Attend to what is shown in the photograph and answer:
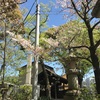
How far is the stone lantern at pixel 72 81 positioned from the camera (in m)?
7.84

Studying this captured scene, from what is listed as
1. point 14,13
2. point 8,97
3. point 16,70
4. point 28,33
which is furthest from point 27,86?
point 28,33

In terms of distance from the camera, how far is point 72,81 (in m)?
8.20

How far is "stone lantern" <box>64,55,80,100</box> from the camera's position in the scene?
25.7 feet

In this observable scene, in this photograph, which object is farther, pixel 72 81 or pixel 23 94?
pixel 23 94

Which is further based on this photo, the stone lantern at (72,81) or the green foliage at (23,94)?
the green foliage at (23,94)

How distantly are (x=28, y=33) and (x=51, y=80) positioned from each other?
6.31 meters

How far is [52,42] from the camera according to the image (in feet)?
37.5

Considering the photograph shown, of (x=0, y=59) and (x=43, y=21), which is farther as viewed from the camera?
(x=43, y=21)

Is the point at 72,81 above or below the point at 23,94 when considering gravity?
above

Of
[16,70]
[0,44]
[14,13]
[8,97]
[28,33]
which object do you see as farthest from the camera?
[28,33]

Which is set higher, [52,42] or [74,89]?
[52,42]

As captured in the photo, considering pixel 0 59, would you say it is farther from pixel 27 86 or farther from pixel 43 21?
pixel 43 21

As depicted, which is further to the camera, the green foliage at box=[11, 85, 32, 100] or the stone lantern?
the green foliage at box=[11, 85, 32, 100]

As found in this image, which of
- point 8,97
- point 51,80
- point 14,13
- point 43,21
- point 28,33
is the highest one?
point 43,21
